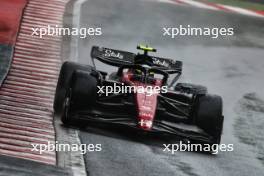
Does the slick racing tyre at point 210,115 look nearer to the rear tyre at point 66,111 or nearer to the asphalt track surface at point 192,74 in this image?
the asphalt track surface at point 192,74

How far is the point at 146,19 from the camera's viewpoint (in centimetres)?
2178

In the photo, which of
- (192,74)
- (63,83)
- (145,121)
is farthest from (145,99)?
(192,74)

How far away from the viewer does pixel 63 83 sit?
13438 millimetres

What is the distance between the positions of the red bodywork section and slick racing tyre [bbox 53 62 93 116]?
3.08 feet

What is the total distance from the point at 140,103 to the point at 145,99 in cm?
17

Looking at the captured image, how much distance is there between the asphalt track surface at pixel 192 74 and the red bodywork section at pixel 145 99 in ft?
1.18

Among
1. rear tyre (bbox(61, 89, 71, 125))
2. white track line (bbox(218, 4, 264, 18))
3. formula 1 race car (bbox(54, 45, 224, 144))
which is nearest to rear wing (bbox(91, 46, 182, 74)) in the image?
formula 1 race car (bbox(54, 45, 224, 144))

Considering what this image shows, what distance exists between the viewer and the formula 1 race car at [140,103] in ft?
39.4

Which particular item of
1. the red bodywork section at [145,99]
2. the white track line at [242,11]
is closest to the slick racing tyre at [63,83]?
the red bodywork section at [145,99]

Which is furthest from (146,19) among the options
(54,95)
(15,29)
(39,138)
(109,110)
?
(39,138)

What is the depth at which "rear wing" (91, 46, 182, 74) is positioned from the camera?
536 inches

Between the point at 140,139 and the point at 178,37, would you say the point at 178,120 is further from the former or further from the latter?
the point at 178,37

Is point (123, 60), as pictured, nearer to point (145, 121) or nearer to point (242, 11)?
point (145, 121)

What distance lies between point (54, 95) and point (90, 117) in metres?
2.12
